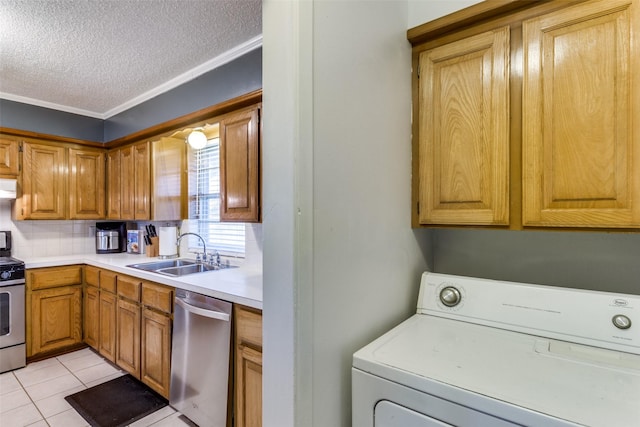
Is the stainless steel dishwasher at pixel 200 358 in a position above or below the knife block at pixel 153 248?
below

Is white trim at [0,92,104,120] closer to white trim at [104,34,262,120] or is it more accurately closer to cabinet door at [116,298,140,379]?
white trim at [104,34,262,120]

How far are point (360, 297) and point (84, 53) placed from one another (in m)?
2.65

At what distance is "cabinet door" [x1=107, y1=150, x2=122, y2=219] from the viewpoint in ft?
11.2

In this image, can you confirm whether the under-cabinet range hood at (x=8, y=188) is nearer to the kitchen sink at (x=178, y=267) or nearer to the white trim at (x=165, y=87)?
the white trim at (x=165, y=87)

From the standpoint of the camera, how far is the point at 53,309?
2949 millimetres

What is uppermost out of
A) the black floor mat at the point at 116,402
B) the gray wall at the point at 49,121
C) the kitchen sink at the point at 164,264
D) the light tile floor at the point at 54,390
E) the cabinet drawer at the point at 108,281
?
the gray wall at the point at 49,121

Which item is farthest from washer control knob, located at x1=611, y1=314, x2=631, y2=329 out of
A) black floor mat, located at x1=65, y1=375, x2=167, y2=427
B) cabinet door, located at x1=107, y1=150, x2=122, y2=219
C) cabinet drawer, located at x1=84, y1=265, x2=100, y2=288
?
cabinet door, located at x1=107, y1=150, x2=122, y2=219

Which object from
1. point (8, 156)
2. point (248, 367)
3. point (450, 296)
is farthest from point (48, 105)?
point (450, 296)

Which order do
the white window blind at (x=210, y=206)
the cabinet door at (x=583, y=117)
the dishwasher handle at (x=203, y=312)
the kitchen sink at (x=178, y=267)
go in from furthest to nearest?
the white window blind at (x=210, y=206)
the kitchen sink at (x=178, y=267)
the dishwasher handle at (x=203, y=312)
the cabinet door at (x=583, y=117)

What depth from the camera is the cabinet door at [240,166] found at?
203cm

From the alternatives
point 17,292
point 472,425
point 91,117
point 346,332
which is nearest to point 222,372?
point 346,332

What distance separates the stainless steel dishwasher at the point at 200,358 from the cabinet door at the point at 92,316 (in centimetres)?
138

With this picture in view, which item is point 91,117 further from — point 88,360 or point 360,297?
point 360,297

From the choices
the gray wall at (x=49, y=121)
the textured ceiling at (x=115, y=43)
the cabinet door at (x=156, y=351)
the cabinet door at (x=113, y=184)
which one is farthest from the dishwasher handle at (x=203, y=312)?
the gray wall at (x=49, y=121)
